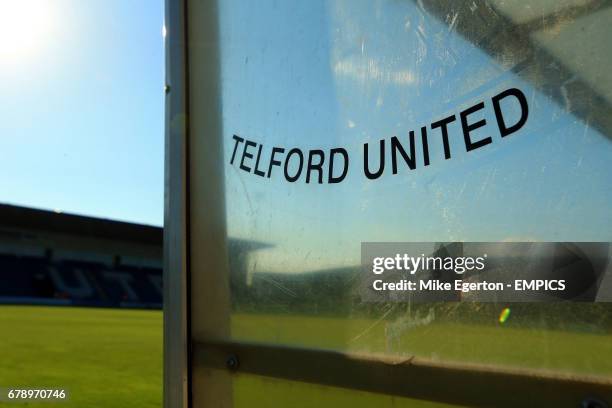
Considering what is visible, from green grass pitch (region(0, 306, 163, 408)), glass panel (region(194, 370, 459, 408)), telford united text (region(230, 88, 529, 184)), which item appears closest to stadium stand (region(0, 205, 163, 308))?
green grass pitch (region(0, 306, 163, 408))

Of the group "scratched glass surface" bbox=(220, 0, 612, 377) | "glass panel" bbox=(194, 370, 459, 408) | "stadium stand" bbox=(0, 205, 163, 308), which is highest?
"stadium stand" bbox=(0, 205, 163, 308)

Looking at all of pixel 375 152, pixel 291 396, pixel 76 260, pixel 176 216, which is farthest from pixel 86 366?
pixel 76 260

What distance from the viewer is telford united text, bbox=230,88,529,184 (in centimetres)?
83

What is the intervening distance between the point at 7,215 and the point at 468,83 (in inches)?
1315

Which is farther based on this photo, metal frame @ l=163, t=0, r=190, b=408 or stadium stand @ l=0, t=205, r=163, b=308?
stadium stand @ l=0, t=205, r=163, b=308

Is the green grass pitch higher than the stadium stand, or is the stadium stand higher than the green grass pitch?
the stadium stand

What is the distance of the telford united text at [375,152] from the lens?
830 millimetres

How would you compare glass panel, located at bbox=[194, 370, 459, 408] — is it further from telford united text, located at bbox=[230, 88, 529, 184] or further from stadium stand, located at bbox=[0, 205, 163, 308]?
stadium stand, located at bbox=[0, 205, 163, 308]

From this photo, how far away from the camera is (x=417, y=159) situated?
905 mm

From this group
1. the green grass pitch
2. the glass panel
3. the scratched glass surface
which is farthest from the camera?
the green grass pitch

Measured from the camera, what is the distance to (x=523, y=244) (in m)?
0.81

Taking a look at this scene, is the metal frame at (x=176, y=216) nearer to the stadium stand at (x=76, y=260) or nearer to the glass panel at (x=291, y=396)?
the glass panel at (x=291, y=396)

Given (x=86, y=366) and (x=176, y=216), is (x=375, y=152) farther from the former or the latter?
(x=86, y=366)

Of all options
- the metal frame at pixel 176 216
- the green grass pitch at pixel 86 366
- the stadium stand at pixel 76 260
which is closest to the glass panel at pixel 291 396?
the metal frame at pixel 176 216
